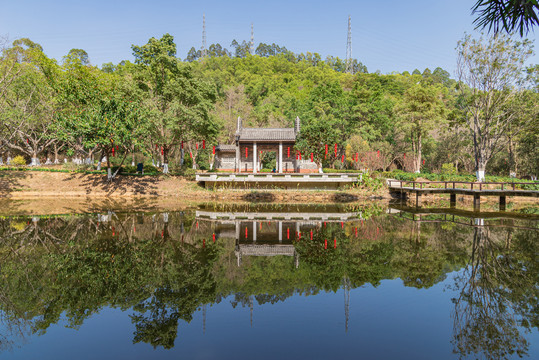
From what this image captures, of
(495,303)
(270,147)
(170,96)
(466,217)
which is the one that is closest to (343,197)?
(466,217)

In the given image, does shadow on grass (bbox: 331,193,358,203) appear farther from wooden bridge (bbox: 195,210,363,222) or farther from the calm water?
the calm water

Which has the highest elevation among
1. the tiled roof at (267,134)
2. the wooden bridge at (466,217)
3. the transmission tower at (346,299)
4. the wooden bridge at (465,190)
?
the tiled roof at (267,134)

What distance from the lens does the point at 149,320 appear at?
6.12 m

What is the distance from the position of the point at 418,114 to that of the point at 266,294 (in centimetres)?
3674

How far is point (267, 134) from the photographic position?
34219 millimetres

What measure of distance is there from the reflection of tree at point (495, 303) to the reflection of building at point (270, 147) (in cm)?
2440

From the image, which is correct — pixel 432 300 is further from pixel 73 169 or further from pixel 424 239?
pixel 73 169

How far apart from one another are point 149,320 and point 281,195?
68.1 ft

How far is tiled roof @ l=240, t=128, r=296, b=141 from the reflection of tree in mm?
24470

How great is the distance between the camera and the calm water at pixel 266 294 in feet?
17.7

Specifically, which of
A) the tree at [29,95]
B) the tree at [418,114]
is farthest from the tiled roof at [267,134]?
the tree at [29,95]

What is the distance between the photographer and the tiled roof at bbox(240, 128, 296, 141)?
33022mm

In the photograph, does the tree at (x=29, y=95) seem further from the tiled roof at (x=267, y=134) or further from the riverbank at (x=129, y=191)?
the tiled roof at (x=267, y=134)

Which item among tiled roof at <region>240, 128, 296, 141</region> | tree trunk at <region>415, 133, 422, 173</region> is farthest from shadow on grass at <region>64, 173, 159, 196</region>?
tree trunk at <region>415, 133, 422, 173</region>
